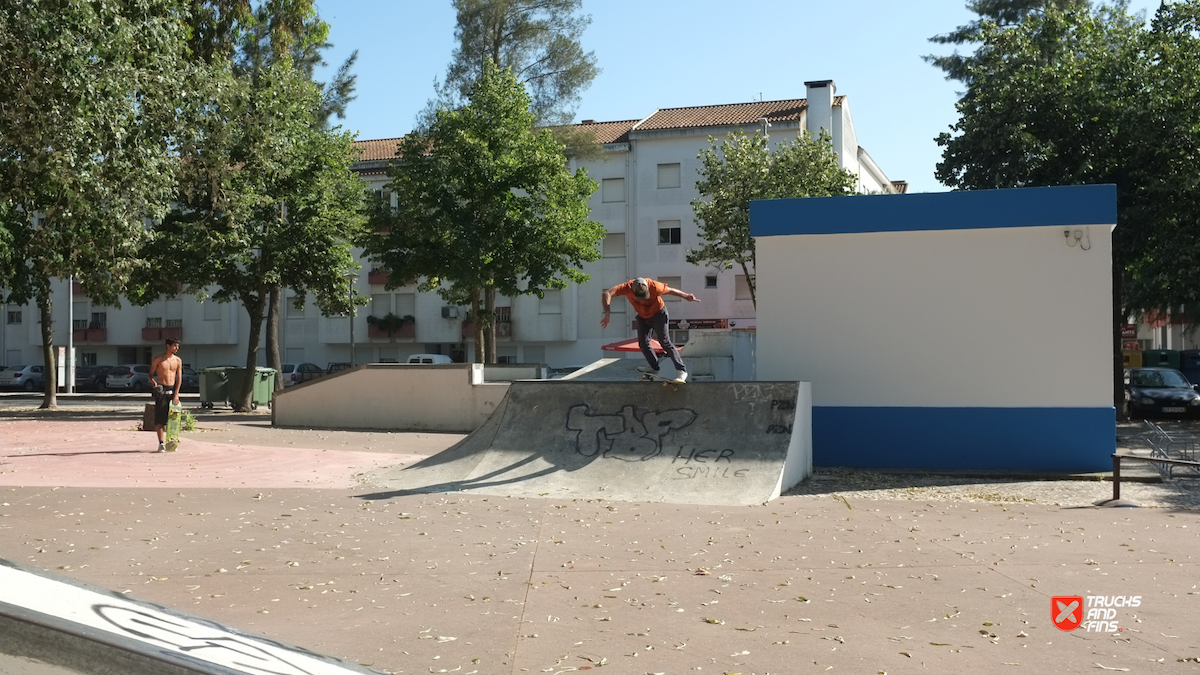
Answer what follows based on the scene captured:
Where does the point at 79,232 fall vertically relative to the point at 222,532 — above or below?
above

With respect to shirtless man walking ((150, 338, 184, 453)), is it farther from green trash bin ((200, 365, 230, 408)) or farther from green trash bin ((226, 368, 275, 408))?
green trash bin ((200, 365, 230, 408))

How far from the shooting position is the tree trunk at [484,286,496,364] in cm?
3114

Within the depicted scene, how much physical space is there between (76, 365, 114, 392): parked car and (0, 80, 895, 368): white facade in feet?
21.8

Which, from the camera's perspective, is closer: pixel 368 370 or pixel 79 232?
pixel 79 232

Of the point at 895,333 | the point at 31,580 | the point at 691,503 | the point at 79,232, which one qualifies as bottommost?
the point at 691,503

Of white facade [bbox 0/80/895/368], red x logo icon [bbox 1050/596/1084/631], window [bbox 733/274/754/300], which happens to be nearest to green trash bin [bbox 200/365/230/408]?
white facade [bbox 0/80/895/368]

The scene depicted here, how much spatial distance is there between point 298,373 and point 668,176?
1897cm

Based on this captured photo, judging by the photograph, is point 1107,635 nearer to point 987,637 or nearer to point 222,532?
point 987,637

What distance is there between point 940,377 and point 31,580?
12.1 meters

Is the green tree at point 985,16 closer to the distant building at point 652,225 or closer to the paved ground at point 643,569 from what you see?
the distant building at point 652,225

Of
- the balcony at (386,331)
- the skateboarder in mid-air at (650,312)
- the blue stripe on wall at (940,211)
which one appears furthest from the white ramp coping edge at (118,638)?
the balcony at (386,331)

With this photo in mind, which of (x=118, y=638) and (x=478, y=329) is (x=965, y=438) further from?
(x=478, y=329)

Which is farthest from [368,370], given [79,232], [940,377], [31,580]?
[31,580]

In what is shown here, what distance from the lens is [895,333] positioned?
14156 mm
